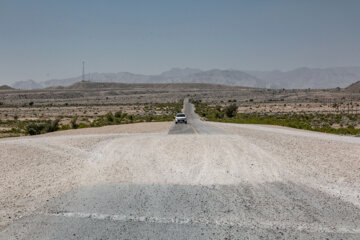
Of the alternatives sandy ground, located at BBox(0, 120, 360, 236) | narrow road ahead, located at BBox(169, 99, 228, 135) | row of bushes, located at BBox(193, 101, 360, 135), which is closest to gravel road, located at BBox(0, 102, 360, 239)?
sandy ground, located at BBox(0, 120, 360, 236)

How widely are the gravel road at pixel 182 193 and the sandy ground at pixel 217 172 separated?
0.11 ft

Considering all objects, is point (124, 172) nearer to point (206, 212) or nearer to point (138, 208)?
point (138, 208)

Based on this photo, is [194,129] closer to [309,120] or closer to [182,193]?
[182,193]

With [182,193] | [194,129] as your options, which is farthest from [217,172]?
[194,129]

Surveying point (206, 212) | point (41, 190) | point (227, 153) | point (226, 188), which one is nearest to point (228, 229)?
point (206, 212)

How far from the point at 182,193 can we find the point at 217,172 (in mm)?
2950

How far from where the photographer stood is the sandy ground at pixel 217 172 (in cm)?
816

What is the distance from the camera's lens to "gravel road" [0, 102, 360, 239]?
6965 mm

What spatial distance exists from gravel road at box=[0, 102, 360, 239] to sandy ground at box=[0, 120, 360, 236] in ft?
0.11

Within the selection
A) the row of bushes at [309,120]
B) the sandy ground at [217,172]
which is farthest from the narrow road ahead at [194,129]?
the row of bushes at [309,120]

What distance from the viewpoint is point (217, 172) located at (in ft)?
40.7

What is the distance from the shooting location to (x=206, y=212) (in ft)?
26.1

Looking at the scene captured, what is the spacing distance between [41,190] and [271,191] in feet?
21.9

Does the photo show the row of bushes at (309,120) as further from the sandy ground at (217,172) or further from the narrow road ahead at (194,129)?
the sandy ground at (217,172)
